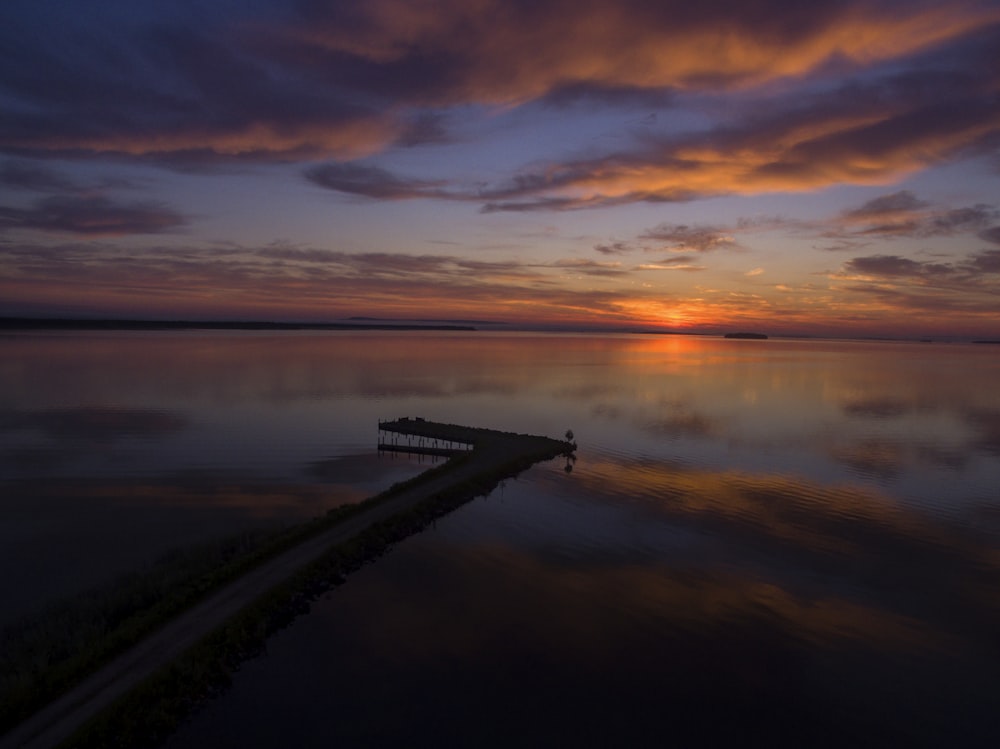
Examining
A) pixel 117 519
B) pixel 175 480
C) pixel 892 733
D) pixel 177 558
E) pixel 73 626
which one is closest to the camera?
pixel 892 733

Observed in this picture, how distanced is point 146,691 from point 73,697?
171 cm

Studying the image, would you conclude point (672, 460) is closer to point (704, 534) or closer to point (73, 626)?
point (704, 534)

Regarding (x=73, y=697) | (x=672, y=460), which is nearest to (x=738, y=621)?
(x=73, y=697)

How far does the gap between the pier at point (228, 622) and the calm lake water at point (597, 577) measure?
0.98 meters

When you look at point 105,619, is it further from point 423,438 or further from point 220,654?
point 423,438

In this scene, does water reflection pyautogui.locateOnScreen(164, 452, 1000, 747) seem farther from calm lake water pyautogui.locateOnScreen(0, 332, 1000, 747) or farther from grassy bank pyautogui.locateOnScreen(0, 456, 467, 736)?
grassy bank pyautogui.locateOnScreen(0, 456, 467, 736)

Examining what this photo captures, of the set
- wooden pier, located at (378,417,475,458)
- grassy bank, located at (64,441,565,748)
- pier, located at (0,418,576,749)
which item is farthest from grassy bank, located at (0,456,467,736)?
wooden pier, located at (378,417,475,458)

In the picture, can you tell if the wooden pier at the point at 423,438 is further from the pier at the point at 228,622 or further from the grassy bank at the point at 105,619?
the grassy bank at the point at 105,619

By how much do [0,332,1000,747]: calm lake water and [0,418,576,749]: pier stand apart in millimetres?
980

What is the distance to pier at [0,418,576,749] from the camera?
14383 millimetres

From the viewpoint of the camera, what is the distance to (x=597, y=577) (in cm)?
2558

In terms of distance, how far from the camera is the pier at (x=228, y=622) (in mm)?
14383

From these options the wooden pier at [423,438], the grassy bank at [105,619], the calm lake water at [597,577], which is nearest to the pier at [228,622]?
the grassy bank at [105,619]

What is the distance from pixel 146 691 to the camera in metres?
15.5
